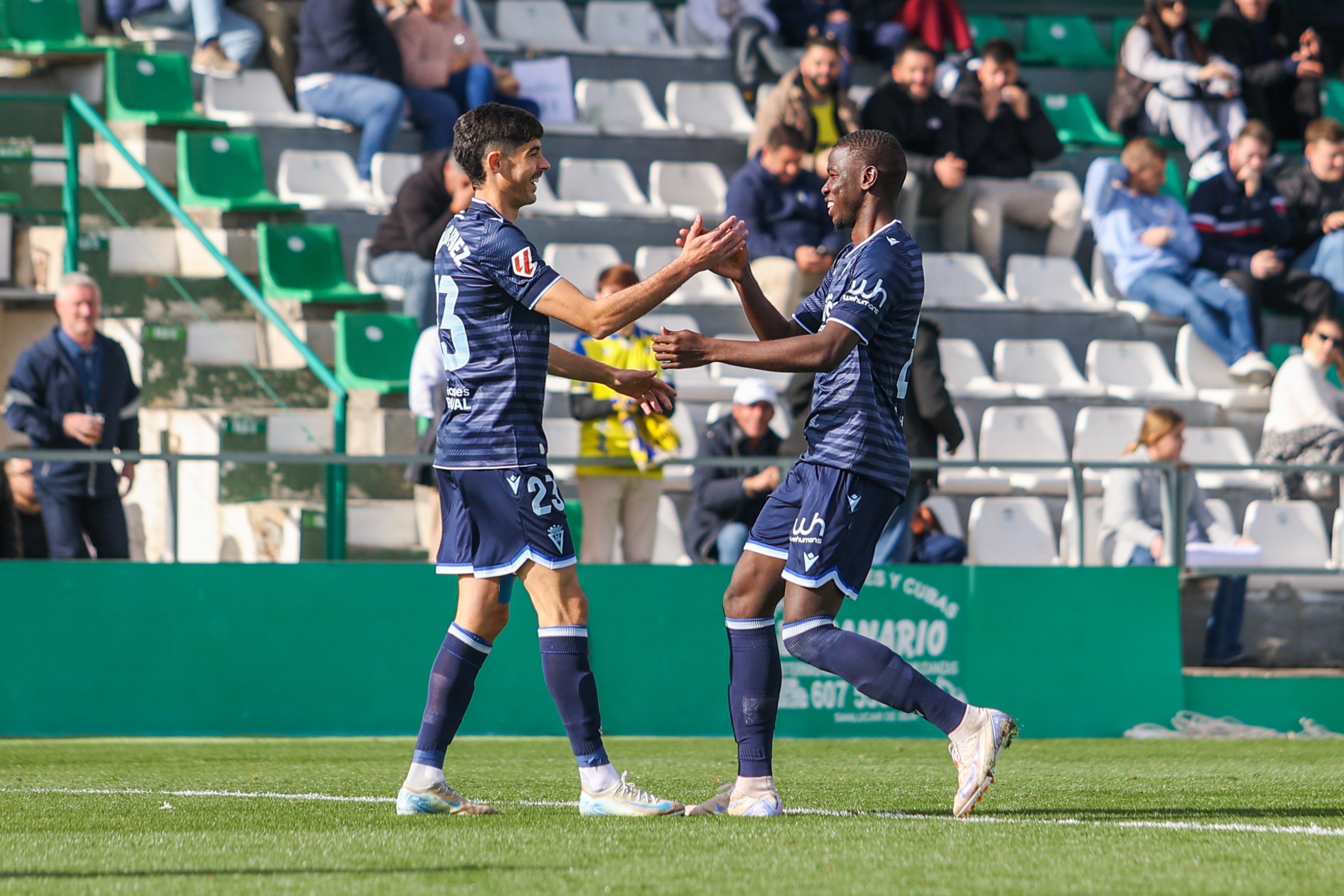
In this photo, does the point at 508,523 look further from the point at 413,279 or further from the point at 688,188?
the point at 688,188

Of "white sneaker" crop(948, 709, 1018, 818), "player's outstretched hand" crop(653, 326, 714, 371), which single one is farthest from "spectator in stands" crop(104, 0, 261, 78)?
"white sneaker" crop(948, 709, 1018, 818)

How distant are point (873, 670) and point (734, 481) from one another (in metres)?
4.13

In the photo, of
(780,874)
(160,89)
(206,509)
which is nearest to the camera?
(780,874)

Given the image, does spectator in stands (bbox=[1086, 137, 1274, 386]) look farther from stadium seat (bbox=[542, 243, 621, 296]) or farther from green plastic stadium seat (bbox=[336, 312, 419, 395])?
green plastic stadium seat (bbox=[336, 312, 419, 395])

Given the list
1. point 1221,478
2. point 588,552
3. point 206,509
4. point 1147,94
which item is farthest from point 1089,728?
point 1147,94

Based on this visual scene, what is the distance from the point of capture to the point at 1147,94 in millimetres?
15000

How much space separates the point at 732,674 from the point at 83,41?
9524 millimetres

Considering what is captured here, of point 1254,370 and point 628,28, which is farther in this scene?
point 628,28

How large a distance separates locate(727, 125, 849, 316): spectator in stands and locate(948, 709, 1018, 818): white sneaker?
6721mm

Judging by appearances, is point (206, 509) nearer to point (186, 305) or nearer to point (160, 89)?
point (186, 305)

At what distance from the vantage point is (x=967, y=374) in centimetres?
1251

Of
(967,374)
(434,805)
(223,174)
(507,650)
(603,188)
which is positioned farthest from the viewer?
(603,188)

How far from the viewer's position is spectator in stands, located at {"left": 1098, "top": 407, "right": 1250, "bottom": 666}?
922 cm

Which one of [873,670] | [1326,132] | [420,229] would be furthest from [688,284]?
[873,670]
